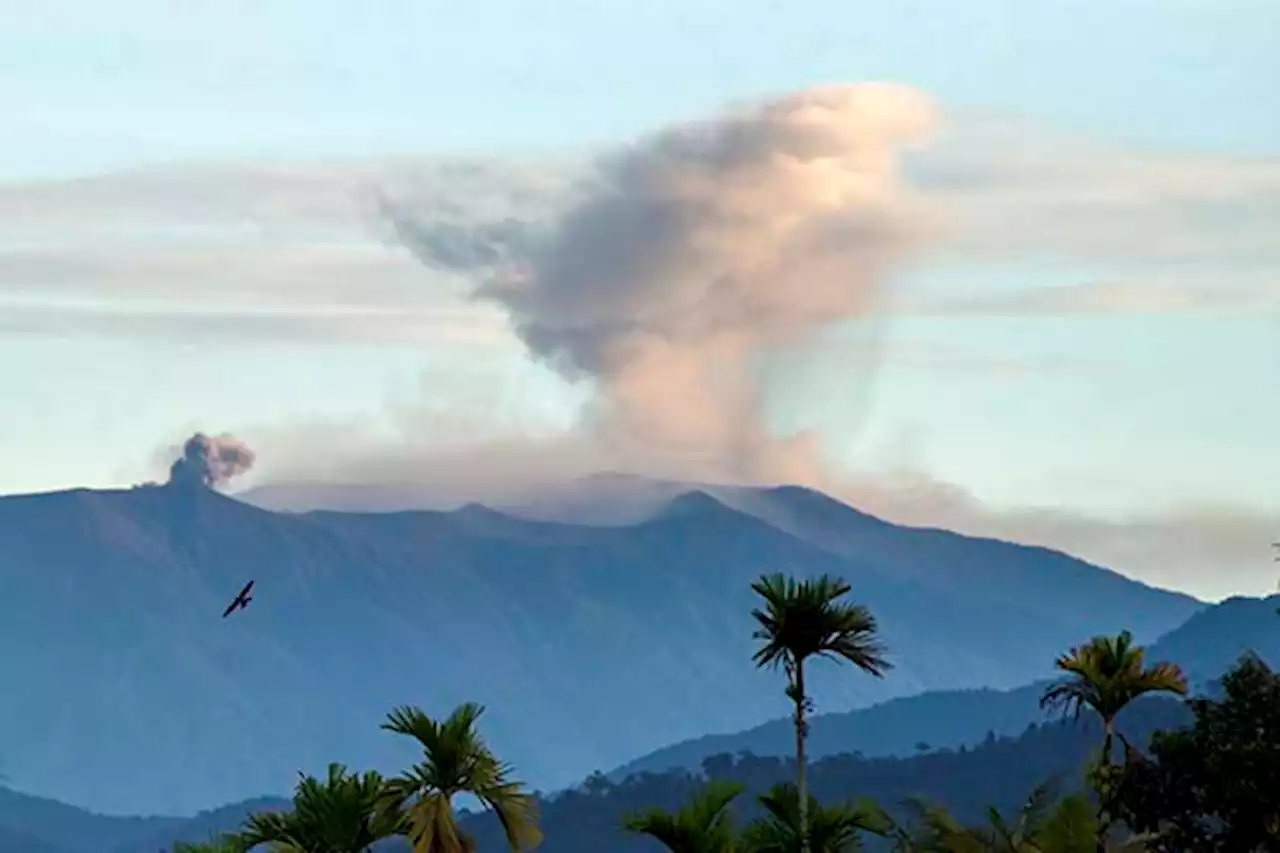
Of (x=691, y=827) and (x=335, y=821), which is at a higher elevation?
(x=335, y=821)

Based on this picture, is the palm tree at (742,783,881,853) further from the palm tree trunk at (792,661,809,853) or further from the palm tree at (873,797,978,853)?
the palm tree at (873,797,978,853)

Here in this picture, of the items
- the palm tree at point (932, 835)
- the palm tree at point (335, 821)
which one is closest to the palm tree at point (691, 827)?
the palm tree at point (335, 821)

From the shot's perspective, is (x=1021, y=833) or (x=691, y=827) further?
(x=1021, y=833)

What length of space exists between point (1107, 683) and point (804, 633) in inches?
235

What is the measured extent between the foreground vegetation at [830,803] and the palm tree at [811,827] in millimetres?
30

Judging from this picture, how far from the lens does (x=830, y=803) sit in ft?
140

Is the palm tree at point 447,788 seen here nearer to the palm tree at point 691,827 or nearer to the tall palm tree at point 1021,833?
the palm tree at point 691,827

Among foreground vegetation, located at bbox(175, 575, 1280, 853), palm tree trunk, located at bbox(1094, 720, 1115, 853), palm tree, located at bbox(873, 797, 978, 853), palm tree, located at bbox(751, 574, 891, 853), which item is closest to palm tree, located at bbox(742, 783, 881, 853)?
foreground vegetation, located at bbox(175, 575, 1280, 853)

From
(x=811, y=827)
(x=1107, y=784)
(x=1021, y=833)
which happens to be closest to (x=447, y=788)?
(x=811, y=827)

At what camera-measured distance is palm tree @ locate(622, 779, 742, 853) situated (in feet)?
132

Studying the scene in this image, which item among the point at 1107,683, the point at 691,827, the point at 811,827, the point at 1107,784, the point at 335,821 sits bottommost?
the point at 691,827

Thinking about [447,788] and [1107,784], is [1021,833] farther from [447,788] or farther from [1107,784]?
[447,788]

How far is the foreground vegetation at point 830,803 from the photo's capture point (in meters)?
41.1

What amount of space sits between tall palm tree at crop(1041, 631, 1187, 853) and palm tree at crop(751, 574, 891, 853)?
3.78 metres
